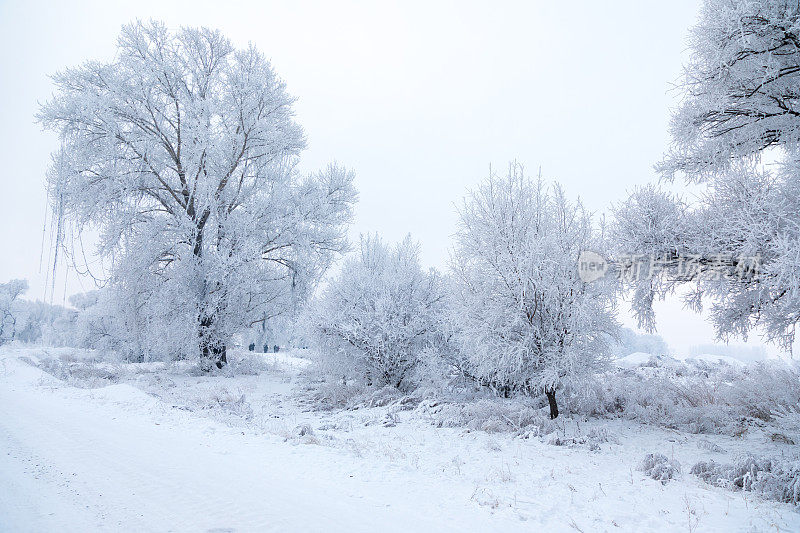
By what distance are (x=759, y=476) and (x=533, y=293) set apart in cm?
372

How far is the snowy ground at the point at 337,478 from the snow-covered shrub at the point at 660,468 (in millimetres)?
102

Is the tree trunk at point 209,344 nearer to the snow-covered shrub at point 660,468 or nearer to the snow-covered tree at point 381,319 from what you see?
the snow-covered tree at point 381,319

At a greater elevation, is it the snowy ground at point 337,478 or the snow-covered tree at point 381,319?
the snow-covered tree at point 381,319

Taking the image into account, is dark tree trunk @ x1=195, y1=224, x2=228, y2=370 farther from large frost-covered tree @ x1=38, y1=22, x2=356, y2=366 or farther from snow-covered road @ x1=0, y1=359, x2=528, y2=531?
snow-covered road @ x1=0, y1=359, x2=528, y2=531

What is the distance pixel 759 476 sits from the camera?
4.46 metres

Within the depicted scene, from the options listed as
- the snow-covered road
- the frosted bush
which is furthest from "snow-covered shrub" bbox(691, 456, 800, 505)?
the snow-covered road

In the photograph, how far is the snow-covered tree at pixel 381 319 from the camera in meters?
11.1

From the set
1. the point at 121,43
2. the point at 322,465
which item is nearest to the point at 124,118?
the point at 121,43

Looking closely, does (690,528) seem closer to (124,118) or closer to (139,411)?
(139,411)

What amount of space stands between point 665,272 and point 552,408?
3.16 metres

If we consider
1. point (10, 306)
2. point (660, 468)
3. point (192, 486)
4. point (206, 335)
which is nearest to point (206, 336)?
point (206, 335)

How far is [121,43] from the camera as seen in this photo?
50.7 feet

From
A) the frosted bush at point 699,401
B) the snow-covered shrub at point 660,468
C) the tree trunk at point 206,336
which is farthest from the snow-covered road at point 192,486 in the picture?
the tree trunk at point 206,336

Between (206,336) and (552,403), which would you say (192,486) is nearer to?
(552,403)
